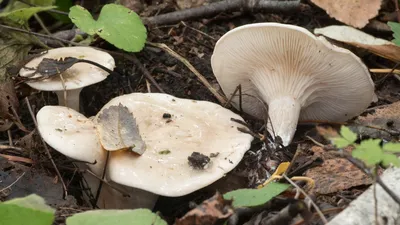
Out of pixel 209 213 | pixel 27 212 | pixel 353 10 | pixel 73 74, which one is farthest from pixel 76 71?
pixel 353 10

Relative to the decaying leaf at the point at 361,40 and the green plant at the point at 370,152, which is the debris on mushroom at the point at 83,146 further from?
the decaying leaf at the point at 361,40

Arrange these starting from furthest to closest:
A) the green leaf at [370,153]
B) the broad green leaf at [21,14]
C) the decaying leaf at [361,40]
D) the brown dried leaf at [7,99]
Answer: the broad green leaf at [21,14]
the decaying leaf at [361,40]
the brown dried leaf at [7,99]
the green leaf at [370,153]

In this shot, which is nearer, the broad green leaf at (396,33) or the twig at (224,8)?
the broad green leaf at (396,33)

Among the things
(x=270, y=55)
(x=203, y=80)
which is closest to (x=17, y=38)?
(x=203, y=80)

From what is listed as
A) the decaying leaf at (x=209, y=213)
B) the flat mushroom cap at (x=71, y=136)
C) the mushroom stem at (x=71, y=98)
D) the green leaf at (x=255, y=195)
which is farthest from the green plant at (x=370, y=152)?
the mushroom stem at (x=71, y=98)

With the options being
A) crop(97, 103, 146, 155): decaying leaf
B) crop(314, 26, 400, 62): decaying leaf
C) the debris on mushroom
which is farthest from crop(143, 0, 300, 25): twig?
the debris on mushroom
